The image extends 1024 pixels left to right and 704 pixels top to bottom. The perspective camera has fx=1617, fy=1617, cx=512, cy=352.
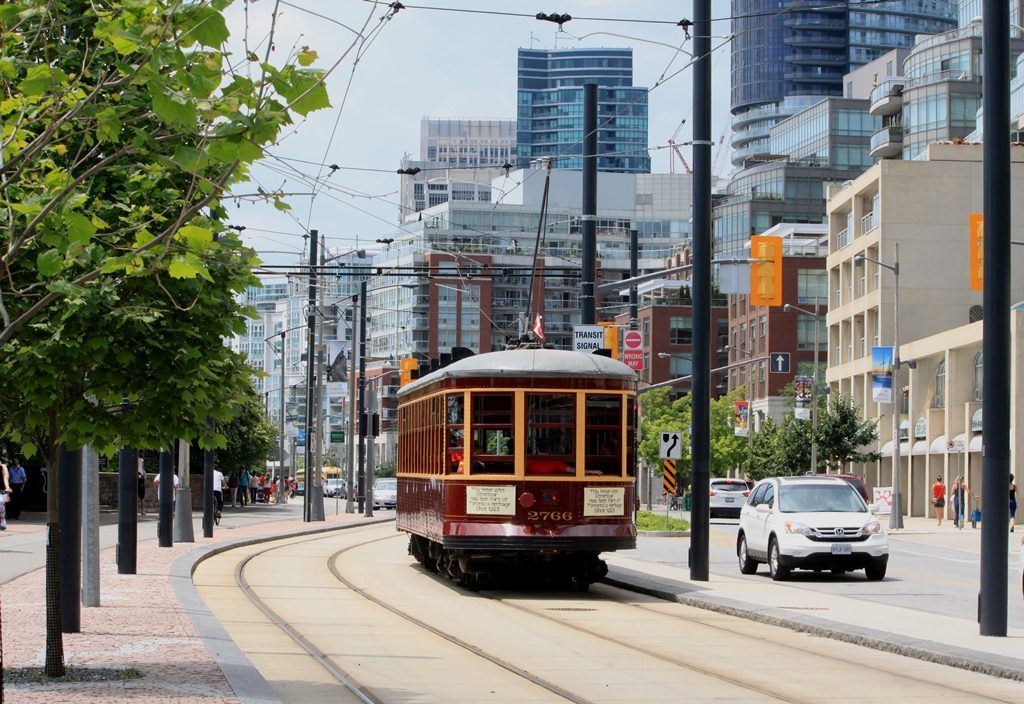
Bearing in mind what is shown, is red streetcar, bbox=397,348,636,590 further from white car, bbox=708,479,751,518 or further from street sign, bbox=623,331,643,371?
white car, bbox=708,479,751,518

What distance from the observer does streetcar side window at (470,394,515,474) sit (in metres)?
21.8

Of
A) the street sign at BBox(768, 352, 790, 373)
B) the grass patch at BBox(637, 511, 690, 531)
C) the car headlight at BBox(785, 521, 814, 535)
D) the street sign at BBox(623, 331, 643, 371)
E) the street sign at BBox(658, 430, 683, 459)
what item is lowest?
the grass patch at BBox(637, 511, 690, 531)

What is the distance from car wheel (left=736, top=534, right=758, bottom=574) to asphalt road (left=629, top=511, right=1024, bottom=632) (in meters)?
0.16

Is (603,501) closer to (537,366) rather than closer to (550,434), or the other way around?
(550,434)

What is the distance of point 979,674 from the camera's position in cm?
1355

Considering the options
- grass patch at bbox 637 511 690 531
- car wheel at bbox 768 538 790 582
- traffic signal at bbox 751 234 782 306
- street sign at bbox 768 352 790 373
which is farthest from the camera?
street sign at bbox 768 352 790 373

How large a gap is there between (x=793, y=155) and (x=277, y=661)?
516 ft

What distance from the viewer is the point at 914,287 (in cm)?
8206

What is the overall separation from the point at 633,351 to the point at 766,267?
5516 mm

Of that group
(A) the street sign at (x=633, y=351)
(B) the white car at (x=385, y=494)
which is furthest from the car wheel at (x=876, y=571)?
(B) the white car at (x=385, y=494)

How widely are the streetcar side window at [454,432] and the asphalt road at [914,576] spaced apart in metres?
5.80

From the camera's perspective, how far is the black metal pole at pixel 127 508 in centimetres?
2047

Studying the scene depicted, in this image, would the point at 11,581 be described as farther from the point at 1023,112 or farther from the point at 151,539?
the point at 1023,112

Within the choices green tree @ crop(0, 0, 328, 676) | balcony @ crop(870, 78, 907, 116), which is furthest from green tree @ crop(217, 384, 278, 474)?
balcony @ crop(870, 78, 907, 116)
